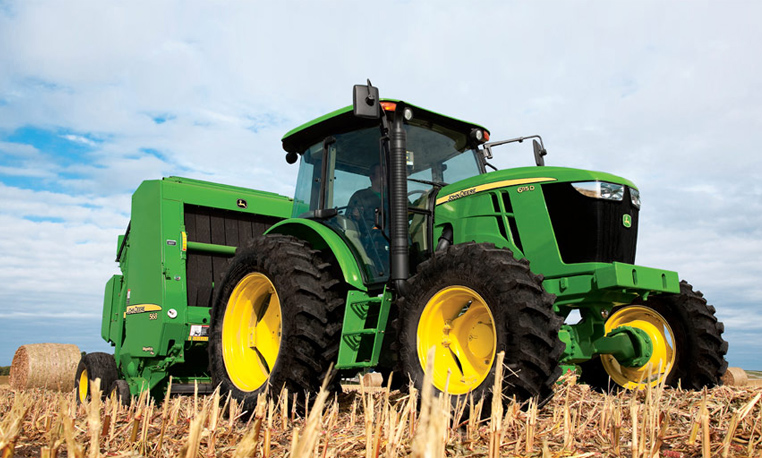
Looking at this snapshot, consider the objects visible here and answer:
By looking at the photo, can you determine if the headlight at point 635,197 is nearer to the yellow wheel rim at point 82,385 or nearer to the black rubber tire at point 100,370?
the black rubber tire at point 100,370

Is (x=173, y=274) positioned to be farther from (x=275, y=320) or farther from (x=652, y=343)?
(x=652, y=343)

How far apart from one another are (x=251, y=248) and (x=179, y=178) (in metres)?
2.18

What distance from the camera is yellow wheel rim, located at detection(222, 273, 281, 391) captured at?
17.2ft

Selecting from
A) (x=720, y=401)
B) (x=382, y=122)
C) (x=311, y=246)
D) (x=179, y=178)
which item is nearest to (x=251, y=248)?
(x=311, y=246)

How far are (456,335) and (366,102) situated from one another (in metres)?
1.73

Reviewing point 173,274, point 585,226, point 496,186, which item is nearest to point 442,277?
point 496,186

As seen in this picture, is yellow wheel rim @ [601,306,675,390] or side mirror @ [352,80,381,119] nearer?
side mirror @ [352,80,381,119]

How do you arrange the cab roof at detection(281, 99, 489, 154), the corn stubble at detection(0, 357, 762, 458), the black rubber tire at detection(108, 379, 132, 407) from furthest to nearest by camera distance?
1. the black rubber tire at detection(108, 379, 132, 407)
2. the cab roof at detection(281, 99, 489, 154)
3. the corn stubble at detection(0, 357, 762, 458)

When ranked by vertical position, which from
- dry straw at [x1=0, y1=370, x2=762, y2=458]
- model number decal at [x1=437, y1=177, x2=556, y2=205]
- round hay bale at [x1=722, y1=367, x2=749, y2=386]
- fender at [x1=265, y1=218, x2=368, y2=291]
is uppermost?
model number decal at [x1=437, y1=177, x2=556, y2=205]

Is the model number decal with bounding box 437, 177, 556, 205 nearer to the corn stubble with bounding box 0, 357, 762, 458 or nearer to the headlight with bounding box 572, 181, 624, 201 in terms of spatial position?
the headlight with bounding box 572, 181, 624, 201

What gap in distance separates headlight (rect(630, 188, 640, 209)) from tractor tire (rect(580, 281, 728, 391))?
1.08 m

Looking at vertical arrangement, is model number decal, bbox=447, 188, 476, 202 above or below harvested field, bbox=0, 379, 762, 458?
above

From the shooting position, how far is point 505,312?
11.6 feet

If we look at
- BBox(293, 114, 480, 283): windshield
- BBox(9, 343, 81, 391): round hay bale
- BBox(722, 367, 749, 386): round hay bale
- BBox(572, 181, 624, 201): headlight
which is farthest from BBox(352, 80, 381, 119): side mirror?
BBox(9, 343, 81, 391): round hay bale
